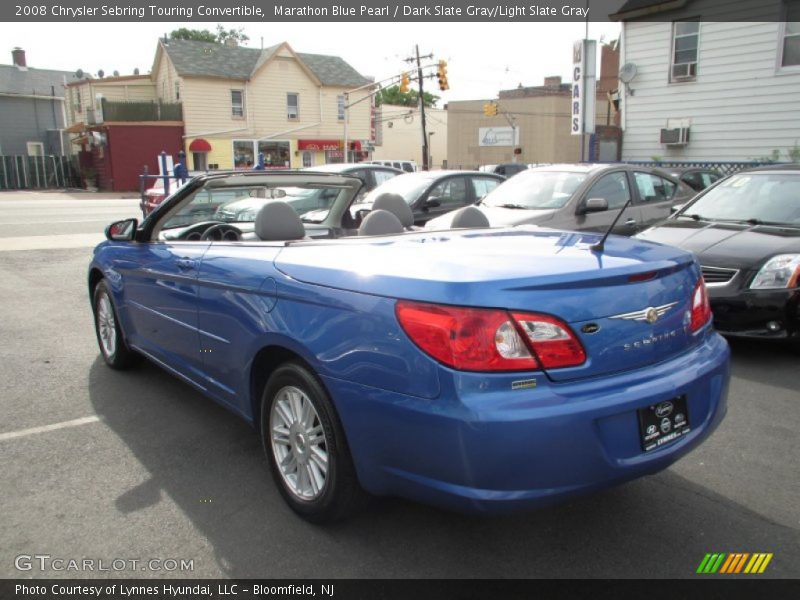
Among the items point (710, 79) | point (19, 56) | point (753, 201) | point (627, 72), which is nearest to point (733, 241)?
point (753, 201)

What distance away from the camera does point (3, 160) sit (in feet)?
130

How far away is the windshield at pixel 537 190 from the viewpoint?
26.1ft

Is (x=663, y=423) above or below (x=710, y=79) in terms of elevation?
below

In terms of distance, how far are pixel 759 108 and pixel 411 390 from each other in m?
A: 15.3

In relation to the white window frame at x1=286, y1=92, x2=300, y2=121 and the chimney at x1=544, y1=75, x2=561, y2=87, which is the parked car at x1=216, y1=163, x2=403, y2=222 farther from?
the chimney at x1=544, y1=75, x2=561, y2=87


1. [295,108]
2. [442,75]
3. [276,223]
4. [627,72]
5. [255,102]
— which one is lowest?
[276,223]

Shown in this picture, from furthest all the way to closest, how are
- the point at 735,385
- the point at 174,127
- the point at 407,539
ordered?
1. the point at 174,127
2. the point at 735,385
3. the point at 407,539

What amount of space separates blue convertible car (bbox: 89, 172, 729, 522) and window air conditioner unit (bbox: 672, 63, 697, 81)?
14508 millimetres

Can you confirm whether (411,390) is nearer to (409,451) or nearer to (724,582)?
(409,451)

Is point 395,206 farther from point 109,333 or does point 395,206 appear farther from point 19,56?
point 19,56

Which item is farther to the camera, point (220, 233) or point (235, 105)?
point (235, 105)

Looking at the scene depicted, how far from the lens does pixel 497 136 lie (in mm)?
52344

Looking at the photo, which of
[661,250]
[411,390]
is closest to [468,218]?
[661,250]

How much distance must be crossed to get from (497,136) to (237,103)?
2200 cm
